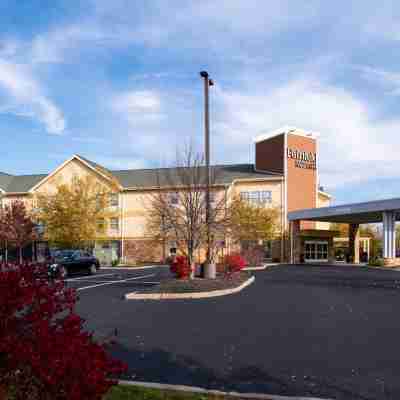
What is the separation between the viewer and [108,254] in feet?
146

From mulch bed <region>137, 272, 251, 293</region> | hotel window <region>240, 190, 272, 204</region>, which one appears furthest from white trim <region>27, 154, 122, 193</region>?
mulch bed <region>137, 272, 251, 293</region>

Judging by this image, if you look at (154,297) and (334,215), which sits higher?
A: (334,215)

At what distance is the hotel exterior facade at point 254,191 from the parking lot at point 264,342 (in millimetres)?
31362

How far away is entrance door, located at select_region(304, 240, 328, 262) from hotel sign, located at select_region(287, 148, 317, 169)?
8058mm

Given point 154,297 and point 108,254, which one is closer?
point 154,297

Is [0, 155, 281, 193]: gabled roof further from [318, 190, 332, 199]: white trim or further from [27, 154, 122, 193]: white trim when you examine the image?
[318, 190, 332, 199]: white trim

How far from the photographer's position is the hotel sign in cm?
4765

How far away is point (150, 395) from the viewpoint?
5.60 metres

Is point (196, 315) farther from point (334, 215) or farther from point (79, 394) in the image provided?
point (334, 215)

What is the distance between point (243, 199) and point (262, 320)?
35290mm

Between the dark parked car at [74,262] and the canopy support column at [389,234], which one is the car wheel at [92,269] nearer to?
the dark parked car at [74,262]

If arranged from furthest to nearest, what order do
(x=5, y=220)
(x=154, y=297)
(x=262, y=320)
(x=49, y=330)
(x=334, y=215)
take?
(x=334, y=215)
(x=5, y=220)
(x=154, y=297)
(x=262, y=320)
(x=49, y=330)

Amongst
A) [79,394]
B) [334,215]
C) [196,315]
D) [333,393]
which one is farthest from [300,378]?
[334,215]

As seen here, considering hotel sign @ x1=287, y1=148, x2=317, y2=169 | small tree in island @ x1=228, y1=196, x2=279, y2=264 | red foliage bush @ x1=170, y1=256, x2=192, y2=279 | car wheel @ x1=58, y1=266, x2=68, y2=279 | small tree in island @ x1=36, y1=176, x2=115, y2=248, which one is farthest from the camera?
hotel sign @ x1=287, y1=148, x2=317, y2=169
